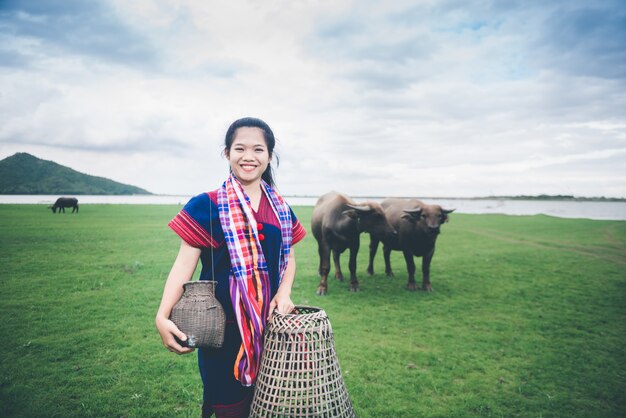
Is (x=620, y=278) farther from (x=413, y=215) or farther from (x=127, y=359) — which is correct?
(x=127, y=359)

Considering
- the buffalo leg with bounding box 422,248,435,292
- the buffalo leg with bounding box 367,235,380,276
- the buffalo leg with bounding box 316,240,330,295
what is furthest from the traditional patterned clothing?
the buffalo leg with bounding box 367,235,380,276

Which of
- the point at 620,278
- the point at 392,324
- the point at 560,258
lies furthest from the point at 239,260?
the point at 560,258

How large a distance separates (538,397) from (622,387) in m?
1.23

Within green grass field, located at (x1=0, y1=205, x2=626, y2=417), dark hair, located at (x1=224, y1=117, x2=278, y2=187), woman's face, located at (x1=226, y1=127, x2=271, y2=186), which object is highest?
dark hair, located at (x1=224, y1=117, x2=278, y2=187)

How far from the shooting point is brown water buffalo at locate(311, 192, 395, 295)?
805 centimetres

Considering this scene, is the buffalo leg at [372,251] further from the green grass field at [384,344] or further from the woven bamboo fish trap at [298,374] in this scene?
the woven bamboo fish trap at [298,374]

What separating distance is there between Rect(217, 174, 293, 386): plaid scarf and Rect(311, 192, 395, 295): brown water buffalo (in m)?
5.96

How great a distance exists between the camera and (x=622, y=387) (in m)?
4.23

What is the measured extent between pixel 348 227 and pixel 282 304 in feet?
19.9

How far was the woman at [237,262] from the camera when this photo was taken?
6.54 feet

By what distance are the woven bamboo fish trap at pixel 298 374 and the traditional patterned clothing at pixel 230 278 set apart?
0.17 m

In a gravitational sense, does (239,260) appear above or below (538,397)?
above

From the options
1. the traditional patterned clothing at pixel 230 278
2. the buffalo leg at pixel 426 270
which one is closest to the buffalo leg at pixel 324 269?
the buffalo leg at pixel 426 270

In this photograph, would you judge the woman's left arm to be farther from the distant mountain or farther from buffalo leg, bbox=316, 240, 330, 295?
the distant mountain
